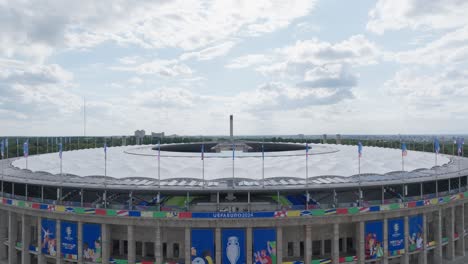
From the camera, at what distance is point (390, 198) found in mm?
47219

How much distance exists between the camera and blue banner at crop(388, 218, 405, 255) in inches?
1697

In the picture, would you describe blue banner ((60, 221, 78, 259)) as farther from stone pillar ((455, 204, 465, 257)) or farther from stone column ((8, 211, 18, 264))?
stone pillar ((455, 204, 465, 257))

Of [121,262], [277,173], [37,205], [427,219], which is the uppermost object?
[277,173]

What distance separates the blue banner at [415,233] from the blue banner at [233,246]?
22608 mm

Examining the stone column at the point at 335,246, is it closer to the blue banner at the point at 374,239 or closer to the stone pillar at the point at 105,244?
the blue banner at the point at 374,239

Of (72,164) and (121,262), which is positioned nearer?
(121,262)

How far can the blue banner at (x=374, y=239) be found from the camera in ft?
137

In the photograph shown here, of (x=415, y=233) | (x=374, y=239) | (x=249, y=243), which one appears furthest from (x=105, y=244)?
(x=415, y=233)

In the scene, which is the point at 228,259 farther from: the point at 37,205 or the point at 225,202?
the point at 37,205

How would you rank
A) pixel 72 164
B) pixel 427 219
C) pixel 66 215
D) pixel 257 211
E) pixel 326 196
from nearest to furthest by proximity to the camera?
pixel 257 211 < pixel 66 215 < pixel 326 196 < pixel 427 219 < pixel 72 164

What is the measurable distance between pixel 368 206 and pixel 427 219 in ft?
42.7

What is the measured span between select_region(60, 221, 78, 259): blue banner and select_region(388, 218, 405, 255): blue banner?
39769mm

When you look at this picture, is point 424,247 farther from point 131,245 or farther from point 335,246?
point 131,245

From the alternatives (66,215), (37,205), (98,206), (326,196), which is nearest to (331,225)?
(326,196)
